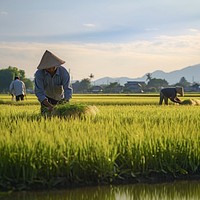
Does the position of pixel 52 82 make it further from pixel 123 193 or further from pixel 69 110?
pixel 123 193

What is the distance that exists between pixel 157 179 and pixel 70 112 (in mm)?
2910

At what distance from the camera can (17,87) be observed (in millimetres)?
14914

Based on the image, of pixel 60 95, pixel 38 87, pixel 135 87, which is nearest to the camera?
pixel 38 87

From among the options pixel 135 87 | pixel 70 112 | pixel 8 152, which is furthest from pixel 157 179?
pixel 135 87

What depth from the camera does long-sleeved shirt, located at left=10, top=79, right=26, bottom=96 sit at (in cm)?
1466

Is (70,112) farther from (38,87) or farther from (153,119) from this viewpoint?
(153,119)

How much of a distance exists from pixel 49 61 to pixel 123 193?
3514 millimetres

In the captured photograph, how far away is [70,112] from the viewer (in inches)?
292

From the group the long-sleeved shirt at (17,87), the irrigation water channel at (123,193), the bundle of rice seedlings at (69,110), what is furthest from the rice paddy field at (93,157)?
the long-sleeved shirt at (17,87)

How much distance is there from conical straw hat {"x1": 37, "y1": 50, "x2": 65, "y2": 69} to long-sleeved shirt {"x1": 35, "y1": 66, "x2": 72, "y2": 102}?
0.46 feet

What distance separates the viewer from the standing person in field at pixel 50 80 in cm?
732

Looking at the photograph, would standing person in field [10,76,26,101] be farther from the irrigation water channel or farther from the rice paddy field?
the irrigation water channel

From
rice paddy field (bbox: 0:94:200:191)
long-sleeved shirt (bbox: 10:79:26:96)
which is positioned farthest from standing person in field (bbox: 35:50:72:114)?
long-sleeved shirt (bbox: 10:79:26:96)

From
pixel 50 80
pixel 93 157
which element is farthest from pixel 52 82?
pixel 93 157
